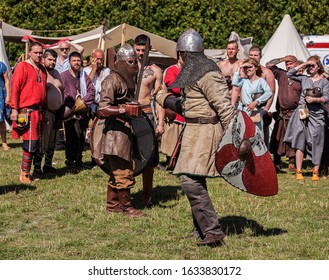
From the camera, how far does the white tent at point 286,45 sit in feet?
55.7

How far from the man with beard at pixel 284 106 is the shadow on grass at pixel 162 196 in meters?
2.63

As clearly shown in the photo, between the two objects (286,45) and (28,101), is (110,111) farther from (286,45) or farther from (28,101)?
(286,45)

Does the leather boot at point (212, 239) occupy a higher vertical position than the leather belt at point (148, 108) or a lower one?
lower

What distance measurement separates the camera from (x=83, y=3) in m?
24.2

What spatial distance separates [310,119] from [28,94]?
396 cm


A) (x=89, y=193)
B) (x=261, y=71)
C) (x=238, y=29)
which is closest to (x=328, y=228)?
(x=89, y=193)

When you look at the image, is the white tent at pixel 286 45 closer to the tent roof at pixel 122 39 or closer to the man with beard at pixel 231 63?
the tent roof at pixel 122 39

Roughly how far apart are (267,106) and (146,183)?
3145 mm

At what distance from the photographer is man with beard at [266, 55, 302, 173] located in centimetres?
1234

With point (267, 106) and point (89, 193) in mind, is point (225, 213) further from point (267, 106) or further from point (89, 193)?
point (267, 106)

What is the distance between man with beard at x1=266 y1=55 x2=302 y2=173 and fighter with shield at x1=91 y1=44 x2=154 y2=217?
4.21 metres

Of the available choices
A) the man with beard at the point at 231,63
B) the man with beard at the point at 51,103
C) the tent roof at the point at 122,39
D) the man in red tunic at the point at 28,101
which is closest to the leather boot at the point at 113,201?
the man in red tunic at the point at 28,101

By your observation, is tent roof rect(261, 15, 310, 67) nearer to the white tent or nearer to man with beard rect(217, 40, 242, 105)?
the white tent

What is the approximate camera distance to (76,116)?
478 inches
